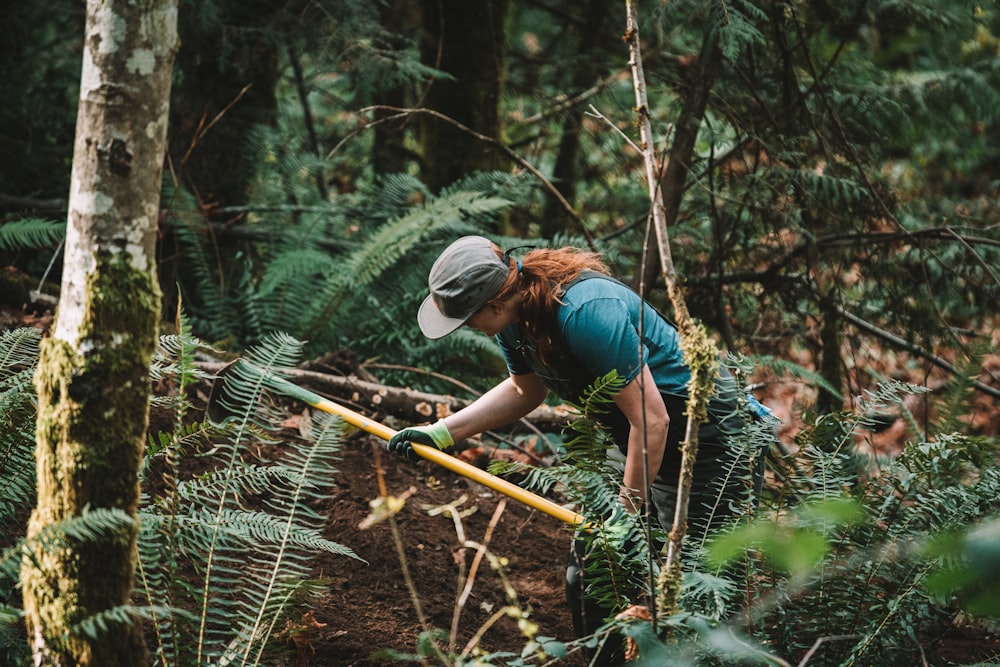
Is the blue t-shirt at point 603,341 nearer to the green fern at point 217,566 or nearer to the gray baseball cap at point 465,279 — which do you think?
the gray baseball cap at point 465,279

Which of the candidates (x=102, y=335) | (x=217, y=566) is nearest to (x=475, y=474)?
(x=217, y=566)

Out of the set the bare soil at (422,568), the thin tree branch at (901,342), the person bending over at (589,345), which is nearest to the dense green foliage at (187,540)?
the bare soil at (422,568)

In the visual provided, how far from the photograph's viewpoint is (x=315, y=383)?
13.8 ft

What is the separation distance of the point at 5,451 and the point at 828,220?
4.84 meters

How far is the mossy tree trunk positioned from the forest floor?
682 millimetres

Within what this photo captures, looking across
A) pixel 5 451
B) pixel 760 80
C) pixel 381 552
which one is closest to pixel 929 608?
pixel 381 552

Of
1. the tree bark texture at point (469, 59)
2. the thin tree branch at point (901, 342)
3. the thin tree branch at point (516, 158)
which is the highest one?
the tree bark texture at point (469, 59)

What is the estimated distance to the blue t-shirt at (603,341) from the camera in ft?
8.23

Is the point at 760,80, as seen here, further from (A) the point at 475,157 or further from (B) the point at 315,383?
(B) the point at 315,383

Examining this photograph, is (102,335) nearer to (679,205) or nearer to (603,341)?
(603,341)

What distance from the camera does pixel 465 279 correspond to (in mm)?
2611

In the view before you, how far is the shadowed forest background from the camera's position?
7.59 feet

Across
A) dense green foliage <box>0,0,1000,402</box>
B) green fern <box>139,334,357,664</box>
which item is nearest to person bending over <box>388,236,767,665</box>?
green fern <box>139,334,357,664</box>

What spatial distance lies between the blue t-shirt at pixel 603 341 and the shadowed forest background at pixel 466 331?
0.86 ft
